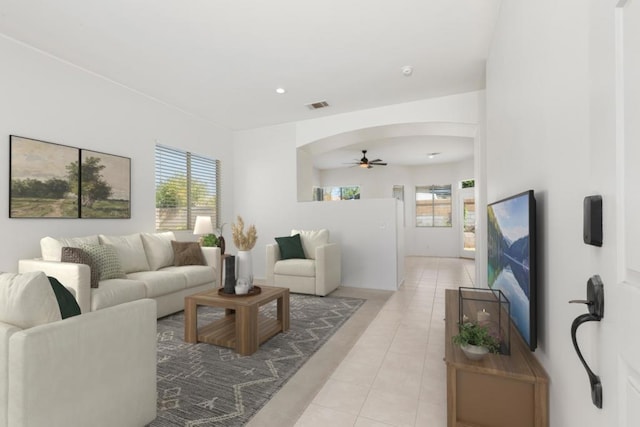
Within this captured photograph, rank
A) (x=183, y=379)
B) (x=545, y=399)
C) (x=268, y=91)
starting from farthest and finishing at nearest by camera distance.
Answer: (x=268, y=91) → (x=183, y=379) → (x=545, y=399)

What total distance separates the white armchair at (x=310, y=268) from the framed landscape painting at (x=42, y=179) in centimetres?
255

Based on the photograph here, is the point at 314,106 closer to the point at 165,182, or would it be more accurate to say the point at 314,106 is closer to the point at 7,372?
the point at 165,182

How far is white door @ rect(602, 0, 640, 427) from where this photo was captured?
2.10 ft

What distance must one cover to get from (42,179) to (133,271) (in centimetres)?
136

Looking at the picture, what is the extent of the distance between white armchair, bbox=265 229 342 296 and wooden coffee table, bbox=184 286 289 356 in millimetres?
1288

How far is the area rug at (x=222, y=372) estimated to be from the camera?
1.79m

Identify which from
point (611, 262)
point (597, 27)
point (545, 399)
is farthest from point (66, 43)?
point (545, 399)

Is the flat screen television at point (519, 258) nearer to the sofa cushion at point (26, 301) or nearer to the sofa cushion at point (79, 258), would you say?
the sofa cushion at point (26, 301)

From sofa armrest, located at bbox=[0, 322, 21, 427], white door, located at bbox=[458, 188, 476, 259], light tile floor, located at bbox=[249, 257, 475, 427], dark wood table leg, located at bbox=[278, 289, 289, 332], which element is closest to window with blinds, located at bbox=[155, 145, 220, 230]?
dark wood table leg, located at bbox=[278, 289, 289, 332]

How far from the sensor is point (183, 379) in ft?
7.06

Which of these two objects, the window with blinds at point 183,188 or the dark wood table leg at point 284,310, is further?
the window with blinds at point 183,188

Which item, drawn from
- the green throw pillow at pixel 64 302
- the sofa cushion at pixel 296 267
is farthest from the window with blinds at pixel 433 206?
the green throw pillow at pixel 64 302

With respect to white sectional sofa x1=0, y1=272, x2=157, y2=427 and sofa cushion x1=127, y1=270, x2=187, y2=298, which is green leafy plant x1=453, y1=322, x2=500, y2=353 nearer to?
white sectional sofa x1=0, y1=272, x2=157, y2=427

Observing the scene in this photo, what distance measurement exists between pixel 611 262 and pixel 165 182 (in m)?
5.13
